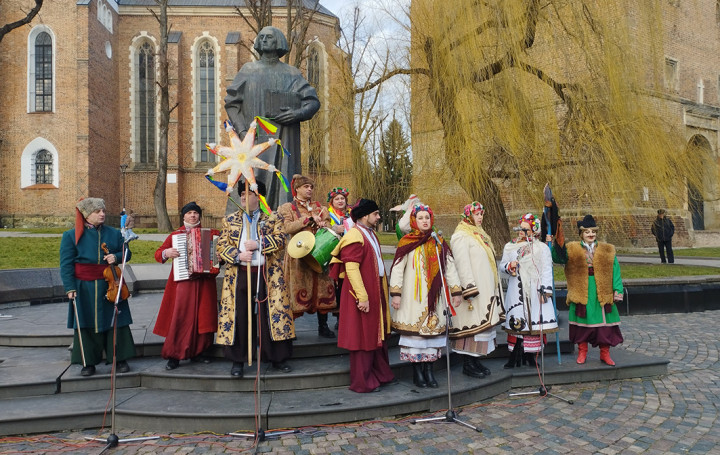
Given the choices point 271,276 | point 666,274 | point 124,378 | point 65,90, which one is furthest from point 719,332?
point 65,90

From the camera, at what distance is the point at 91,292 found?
4738mm

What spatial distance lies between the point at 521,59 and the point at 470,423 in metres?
8.12

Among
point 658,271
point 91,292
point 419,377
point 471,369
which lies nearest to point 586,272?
point 471,369

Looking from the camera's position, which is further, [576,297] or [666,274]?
[666,274]

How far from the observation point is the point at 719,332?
8.03 m

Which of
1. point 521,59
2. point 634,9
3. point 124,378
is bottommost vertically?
point 124,378

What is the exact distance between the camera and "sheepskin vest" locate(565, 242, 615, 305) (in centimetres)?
561

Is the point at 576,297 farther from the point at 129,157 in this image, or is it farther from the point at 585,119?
the point at 129,157

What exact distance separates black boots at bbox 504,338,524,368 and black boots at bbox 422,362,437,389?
116 centimetres

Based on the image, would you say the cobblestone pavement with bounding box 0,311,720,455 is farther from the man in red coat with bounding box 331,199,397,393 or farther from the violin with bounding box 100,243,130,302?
the violin with bounding box 100,243,130,302

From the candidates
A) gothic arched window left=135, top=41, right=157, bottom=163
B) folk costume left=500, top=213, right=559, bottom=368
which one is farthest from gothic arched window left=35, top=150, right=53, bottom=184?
folk costume left=500, top=213, right=559, bottom=368

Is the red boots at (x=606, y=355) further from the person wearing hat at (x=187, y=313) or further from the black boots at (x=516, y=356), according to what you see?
the person wearing hat at (x=187, y=313)

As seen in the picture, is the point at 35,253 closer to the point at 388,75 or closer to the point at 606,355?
the point at 388,75

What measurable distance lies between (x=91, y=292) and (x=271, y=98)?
3047 mm
